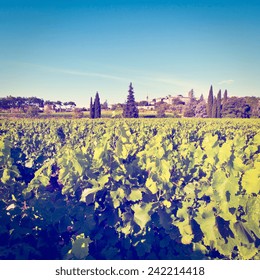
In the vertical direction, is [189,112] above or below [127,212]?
above

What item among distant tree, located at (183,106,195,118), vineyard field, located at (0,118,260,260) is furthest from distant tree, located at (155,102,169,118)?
vineyard field, located at (0,118,260,260)

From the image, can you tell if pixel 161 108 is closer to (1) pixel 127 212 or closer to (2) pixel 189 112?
(2) pixel 189 112

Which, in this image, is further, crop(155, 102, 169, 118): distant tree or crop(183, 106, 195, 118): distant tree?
crop(183, 106, 195, 118): distant tree

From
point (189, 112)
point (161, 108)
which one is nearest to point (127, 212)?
point (161, 108)

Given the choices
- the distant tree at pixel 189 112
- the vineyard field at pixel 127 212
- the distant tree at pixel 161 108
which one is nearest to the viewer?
the vineyard field at pixel 127 212

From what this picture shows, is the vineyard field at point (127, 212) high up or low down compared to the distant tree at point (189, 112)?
down

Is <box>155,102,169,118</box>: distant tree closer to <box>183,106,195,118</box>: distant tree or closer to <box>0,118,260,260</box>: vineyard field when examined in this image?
<box>183,106,195,118</box>: distant tree

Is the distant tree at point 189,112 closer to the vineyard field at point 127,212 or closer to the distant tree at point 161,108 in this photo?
the distant tree at point 161,108

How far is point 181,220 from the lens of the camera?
8.97 feet

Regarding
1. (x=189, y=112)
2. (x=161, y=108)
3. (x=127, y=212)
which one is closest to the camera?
(x=127, y=212)

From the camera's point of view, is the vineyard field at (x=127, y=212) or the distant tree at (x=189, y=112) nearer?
the vineyard field at (x=127, y=212)

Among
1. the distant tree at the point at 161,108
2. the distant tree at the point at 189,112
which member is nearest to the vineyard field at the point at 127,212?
the distant tree at the point at 161,108

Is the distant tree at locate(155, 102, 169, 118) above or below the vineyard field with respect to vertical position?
above
